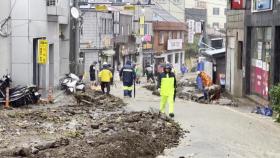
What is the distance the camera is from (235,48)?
3103cm

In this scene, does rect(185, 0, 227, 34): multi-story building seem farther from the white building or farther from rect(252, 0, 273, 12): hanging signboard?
rect(252, 0, 273, 12): hanging signboard

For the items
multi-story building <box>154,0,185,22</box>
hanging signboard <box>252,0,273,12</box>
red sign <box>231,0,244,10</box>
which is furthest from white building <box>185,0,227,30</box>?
hanging signboard <box>252,0,273,12</box>

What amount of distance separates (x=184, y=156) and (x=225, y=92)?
72.8ft

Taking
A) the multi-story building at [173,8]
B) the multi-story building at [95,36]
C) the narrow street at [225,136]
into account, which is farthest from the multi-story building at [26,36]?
the multi-story building at [173,8]

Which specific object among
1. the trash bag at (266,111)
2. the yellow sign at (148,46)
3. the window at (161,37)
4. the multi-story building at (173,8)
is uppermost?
the multi-story building at (173,8)

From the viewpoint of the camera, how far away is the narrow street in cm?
1162

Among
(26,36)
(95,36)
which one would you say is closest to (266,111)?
(26,36)

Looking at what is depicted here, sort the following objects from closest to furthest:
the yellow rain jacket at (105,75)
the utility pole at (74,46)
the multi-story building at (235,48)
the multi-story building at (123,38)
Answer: the yellow rain jacket at (105,75) < the multi-story building at (235,48) < the utility pole at (74,46) < the multi-story building at (123,38)

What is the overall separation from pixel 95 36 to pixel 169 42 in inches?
894

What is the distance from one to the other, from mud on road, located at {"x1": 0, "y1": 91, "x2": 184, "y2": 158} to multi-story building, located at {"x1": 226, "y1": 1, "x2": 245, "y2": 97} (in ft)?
39.7

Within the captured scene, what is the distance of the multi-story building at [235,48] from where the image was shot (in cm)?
2991

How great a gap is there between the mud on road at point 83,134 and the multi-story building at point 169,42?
1780 inches

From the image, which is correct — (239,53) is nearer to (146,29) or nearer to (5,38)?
(5,38)

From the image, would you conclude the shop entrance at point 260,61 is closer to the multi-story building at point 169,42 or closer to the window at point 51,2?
the window at point 51,2
